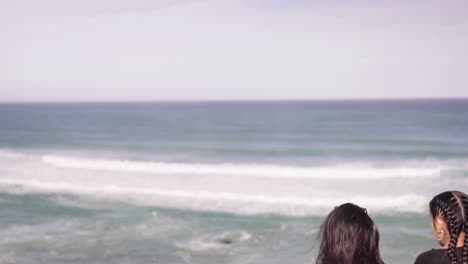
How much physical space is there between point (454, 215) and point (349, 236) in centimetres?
55

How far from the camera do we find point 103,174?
22500 mm

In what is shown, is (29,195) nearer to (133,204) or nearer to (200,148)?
(133,204)

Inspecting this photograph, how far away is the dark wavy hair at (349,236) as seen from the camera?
2564 mm

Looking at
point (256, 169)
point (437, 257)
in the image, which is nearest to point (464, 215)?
point (437, 257)

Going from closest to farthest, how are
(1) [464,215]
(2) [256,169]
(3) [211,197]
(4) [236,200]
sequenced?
1. (1) [464,215]
2. (4) [236,200]
3. (3) [211,197]
4. (2) [256,169]

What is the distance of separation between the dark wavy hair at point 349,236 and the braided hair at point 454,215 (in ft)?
1.21

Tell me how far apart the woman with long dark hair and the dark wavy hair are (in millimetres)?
339

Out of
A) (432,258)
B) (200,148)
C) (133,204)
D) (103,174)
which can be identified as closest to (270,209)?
(133,204)

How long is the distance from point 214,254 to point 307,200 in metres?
6.56

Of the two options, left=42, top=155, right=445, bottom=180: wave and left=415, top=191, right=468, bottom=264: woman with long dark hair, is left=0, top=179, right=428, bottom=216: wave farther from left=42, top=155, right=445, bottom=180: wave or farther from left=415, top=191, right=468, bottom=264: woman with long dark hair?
left=415, top=191, right=468, bottom=264: woman with long dark hair

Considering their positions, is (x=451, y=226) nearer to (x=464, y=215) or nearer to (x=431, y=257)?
(x=464, y=215)

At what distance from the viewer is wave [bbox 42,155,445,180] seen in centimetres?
2156

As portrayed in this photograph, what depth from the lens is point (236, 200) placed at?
16.6 meters

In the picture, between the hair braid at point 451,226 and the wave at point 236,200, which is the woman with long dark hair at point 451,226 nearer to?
the hair braid at point 451,226
